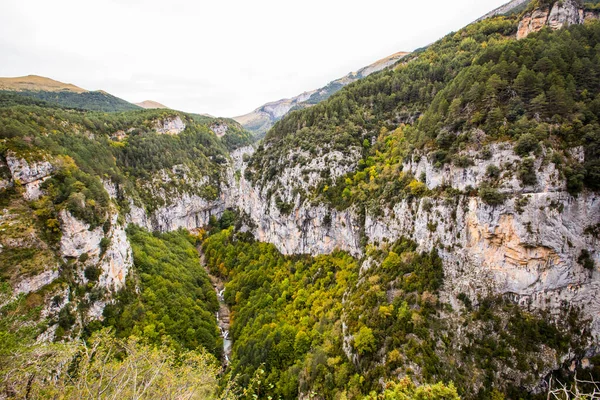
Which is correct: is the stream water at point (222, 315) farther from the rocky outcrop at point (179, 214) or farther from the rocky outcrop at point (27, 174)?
the rocky outcrop at point (27, 174)

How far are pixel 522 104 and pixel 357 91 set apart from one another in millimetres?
50618

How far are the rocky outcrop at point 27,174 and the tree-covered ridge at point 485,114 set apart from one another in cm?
4728

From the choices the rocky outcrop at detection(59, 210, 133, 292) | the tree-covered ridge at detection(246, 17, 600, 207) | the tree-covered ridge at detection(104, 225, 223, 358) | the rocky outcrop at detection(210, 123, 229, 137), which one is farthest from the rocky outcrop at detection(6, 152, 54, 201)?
the rocky outcrop at detection(210, 123, 229, 137)

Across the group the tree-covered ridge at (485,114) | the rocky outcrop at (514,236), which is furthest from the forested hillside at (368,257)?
the tree-covered ridge at (485,114)

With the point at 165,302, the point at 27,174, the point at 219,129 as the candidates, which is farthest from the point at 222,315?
the point at 219,129

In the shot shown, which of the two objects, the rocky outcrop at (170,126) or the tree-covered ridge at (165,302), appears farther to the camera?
the rocky outcrop at (170,126)

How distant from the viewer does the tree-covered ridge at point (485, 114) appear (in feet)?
98.4

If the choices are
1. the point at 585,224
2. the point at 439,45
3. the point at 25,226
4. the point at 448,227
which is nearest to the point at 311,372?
the point at 448,227

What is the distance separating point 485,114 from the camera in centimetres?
3422

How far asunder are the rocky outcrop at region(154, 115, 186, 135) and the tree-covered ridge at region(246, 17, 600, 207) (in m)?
82.9

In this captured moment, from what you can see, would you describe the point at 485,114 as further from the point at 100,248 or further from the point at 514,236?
the point at 100,248

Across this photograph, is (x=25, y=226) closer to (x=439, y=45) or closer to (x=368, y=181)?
(x=368, y=181)

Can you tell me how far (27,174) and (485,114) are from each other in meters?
68.5

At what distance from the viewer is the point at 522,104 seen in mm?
32500
